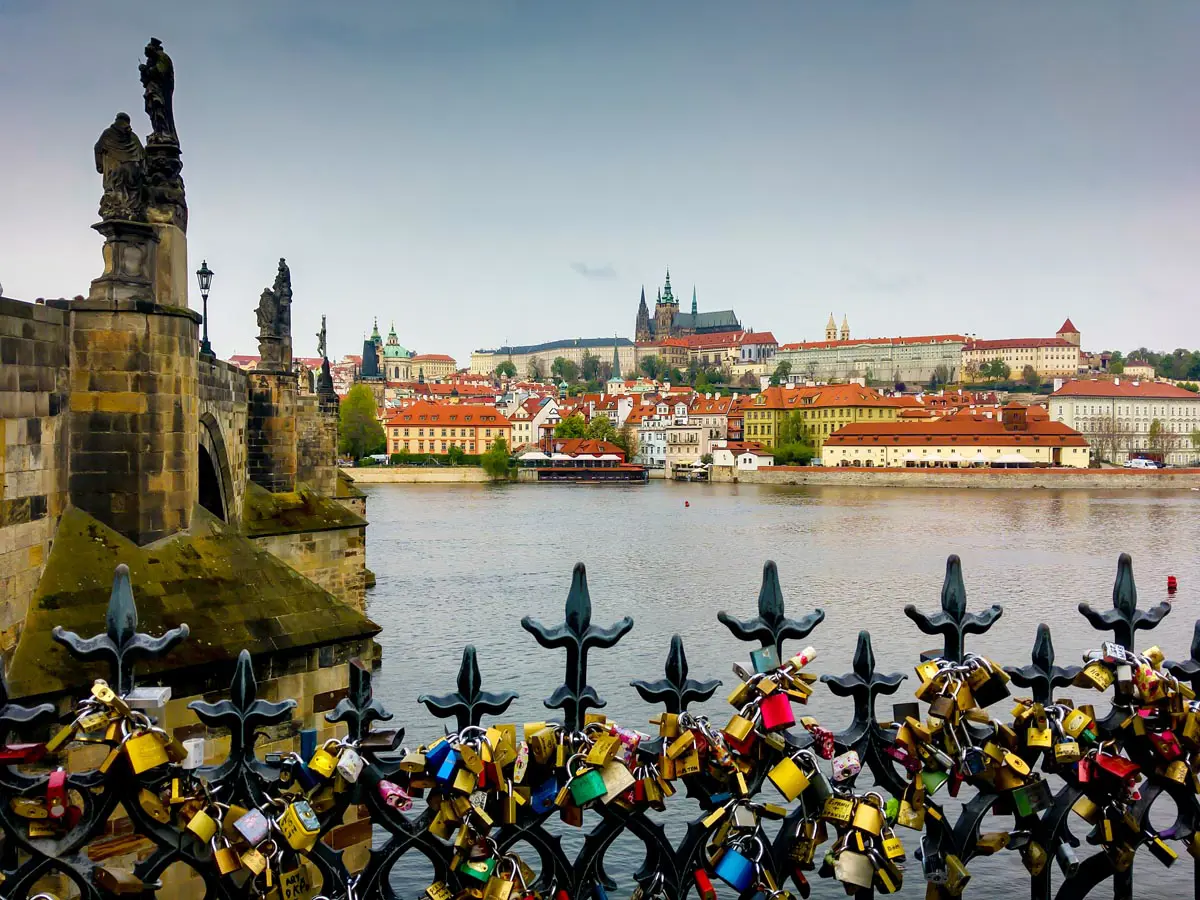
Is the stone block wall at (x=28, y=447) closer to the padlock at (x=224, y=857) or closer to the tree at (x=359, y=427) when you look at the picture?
the padlock at (x=224, y=857)

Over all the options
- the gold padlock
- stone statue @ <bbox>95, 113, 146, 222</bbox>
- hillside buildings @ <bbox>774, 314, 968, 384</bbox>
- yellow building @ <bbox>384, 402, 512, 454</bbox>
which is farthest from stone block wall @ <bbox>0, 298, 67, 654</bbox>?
hillside buildings @ <bbox>774, 314, 968, 384</bbox>

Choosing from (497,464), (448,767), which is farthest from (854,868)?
(497,464)

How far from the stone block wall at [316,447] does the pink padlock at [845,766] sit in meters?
22.8

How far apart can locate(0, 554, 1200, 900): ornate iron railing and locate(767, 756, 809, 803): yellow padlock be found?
0.25 feet

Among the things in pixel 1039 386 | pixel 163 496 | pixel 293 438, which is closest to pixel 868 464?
pixel 1039 386

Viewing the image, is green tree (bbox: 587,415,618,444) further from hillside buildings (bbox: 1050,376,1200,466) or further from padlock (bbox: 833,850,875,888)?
padlock (bbox: 833,850,875,888)

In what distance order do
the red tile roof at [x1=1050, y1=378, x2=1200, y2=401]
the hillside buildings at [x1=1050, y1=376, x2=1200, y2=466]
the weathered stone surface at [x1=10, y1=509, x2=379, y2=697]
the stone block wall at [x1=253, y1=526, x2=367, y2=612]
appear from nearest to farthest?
the weathered stone surface at [x1=10, y1=509, x2=379, y2=697] → the stone block wall at [x1=253, y1=526, x2=367, y2=612] → the hillside buildings at [x1=1050, y1=376, x2=1200, y2=466] → the red tile roof at [x1=1050, y1=378, x2=1200, y2=401]

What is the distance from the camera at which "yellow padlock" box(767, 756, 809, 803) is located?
320cm

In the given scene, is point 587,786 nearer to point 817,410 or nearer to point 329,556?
point 329,556

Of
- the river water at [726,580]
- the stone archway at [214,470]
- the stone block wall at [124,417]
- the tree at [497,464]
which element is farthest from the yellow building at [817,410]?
the stone block wall at [124,417]

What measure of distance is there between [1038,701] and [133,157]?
772 centimetres

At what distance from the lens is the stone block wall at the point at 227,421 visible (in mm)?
14793

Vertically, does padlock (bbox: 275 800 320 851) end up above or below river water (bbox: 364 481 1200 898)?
above

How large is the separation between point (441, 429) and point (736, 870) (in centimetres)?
12545
